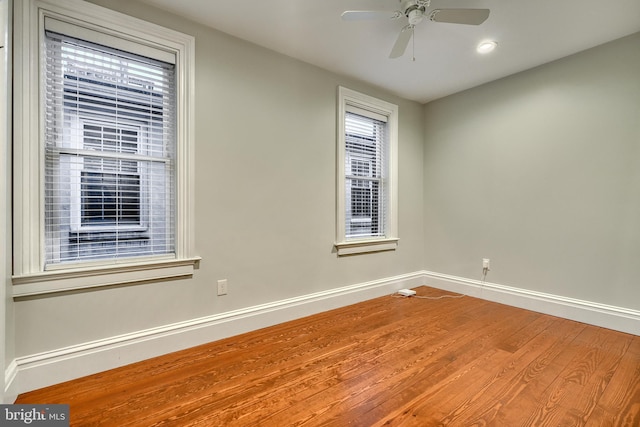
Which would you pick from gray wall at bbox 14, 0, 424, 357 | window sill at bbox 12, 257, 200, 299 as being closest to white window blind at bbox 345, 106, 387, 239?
gray wall at bbox 14, 0, 424, 357

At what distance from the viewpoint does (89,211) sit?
1958 millimetres

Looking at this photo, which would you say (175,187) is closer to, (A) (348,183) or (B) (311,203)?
(B) (311,203)

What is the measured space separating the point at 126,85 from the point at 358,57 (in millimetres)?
1954

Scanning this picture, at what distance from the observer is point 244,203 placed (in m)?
2.53

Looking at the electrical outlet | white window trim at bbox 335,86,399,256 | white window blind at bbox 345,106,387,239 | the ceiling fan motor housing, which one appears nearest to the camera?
the ceiling fan motor housing

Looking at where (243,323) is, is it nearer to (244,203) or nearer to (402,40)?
(244,203)

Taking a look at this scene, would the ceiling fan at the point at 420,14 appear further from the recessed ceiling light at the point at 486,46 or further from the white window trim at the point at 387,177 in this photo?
the white window trim at the point at 387,177

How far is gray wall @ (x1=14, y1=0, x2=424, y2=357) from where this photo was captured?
196 cm

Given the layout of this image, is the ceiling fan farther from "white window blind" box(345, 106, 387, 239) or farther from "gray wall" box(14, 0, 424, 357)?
"white window blind" box(345, 106, 387, 239)

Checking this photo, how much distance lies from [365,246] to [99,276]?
96.0 inches

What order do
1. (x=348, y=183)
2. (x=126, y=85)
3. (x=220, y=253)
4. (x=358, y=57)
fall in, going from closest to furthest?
(x=126, y=85), (x=220, y=253), (x=358, y=57), (x=348, y=183)

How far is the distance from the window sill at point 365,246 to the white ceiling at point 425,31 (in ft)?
5.95

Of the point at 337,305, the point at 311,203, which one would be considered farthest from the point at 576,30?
the point at 337,305

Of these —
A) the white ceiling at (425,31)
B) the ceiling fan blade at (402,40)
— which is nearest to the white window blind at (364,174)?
the white ceiling at (425,31)
